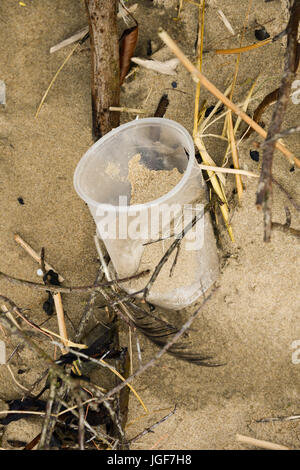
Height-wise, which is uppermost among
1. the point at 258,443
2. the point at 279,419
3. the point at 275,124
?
the point at 275,124

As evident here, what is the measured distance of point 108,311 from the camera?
2.20 meters

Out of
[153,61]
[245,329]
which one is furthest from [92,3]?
[245,329]

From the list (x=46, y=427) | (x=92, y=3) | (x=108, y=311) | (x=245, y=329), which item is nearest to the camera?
(x=46, y=427)

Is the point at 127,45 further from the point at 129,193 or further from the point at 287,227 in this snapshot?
the point at 287,227

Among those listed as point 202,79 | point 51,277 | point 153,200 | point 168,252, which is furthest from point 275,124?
point 51,277

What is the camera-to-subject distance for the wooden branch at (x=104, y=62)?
189cm

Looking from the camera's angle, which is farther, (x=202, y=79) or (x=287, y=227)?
(x=287, y=227)

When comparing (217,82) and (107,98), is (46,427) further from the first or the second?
(217,82)

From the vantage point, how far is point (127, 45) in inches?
81.9

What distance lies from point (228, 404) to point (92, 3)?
6.51 feet

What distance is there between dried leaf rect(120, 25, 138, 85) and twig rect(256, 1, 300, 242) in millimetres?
758

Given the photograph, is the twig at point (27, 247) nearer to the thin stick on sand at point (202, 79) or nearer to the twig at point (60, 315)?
the twig at point (60, 315)

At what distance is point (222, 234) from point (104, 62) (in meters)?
0.99

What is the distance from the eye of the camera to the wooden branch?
6.19ft
